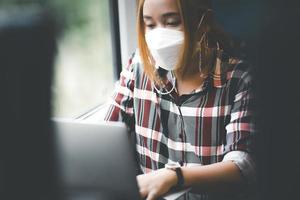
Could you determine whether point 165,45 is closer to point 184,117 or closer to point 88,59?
point 184,117

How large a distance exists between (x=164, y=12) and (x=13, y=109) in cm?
68

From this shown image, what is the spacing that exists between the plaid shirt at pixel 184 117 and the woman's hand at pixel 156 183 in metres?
0.28

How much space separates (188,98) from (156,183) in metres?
0.42

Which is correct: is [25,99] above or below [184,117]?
above

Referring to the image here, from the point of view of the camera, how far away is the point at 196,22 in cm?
115

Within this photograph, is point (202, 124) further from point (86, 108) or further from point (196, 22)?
point (86, 108)

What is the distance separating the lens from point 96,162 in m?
0.73

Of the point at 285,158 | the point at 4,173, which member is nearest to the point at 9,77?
the point at 4,173

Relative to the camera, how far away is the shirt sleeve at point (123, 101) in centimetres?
133

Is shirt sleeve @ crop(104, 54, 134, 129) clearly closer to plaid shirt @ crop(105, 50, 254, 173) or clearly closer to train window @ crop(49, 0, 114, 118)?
plaid shirt @ crop(105, 50, 254, 173)

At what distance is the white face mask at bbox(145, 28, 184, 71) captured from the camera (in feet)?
3.78

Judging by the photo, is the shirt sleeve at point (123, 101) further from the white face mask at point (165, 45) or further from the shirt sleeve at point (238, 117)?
the shirt sleeve at point (238, 117)

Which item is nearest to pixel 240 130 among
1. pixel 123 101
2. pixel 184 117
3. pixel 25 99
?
pixel 184 117

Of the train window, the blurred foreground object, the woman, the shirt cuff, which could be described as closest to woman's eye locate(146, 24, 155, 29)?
the woman
